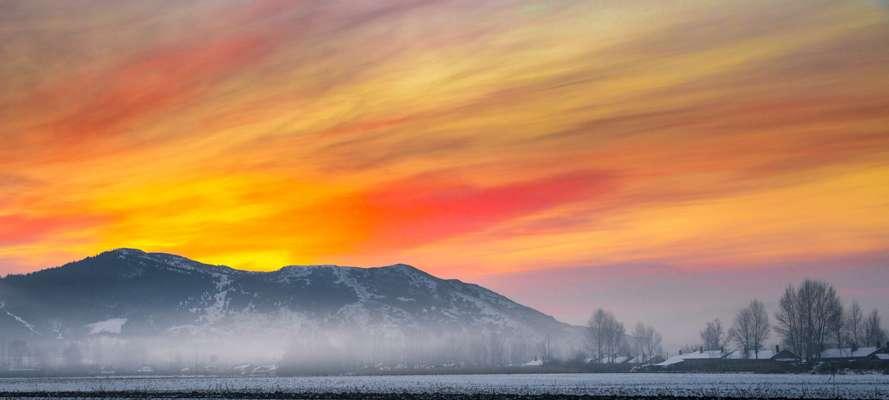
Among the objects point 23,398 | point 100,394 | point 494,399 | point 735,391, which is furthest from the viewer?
point 100,394

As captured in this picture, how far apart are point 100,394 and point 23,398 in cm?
1558

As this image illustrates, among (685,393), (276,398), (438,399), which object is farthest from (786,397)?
(276,398)

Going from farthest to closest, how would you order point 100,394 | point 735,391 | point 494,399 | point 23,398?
point 100,394, point 23,398, point 735,391, point 494,399

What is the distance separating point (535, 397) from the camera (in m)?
125

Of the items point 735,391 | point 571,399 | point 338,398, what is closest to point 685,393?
point 735,391

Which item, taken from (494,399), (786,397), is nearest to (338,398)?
(494,399)

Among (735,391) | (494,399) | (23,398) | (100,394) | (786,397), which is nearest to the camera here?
(786,397)

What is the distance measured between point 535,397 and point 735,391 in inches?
1148

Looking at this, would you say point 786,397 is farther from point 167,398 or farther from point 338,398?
point 167,398

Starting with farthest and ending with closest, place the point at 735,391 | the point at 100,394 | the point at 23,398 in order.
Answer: the point at 100,394 → the point at 23,398 → the point at 735,391

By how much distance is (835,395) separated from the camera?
116312 millimetres

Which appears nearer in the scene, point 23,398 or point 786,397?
point 786,397

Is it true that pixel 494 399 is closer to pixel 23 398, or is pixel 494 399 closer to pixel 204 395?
pixel 204 395

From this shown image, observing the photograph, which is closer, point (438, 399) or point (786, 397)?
point (786, 397)
